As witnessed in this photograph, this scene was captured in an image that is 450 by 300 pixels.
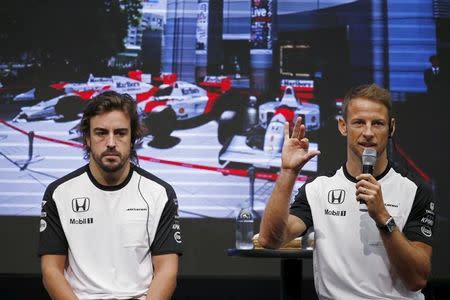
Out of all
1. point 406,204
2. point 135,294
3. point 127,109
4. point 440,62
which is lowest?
point 135,294

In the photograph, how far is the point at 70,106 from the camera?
491 centimetres

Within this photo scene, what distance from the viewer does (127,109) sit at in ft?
9.25

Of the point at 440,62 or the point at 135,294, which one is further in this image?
the point at 440,62

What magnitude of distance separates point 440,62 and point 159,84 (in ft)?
6.68

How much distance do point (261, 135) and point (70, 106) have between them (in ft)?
4.54

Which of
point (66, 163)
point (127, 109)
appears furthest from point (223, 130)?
point (127, 109)

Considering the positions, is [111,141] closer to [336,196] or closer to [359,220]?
[336,196]

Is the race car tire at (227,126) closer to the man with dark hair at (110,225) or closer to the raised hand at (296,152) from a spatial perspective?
the man with dark hair at (110,225)

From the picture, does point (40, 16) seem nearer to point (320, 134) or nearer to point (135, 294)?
point (320, 134)

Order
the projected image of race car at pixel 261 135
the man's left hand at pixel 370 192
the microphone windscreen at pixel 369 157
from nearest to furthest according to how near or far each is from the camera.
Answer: the man's left hand at pixel 370 192
the microphone windscreen at pixel 369 157
the projected image of race car at pixel 261 135

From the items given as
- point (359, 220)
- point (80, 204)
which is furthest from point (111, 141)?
point (359, 220)

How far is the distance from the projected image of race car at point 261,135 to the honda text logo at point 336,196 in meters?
2.19

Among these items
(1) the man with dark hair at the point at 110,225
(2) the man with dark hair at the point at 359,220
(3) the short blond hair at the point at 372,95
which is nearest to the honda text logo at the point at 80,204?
(1) the man with dark hair at the point at 110,225

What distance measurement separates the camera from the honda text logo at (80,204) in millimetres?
2744
